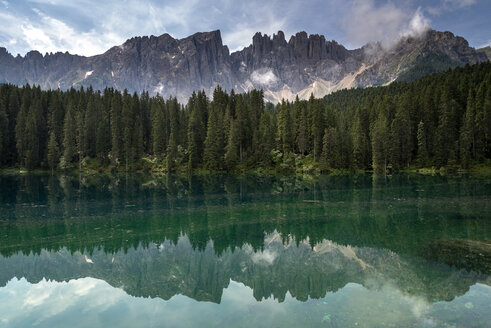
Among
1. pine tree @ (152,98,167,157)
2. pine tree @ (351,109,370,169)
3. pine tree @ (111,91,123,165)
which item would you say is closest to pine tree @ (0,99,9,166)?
pine tree @ (111,91,123,165)

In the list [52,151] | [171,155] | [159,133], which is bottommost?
[171,155]

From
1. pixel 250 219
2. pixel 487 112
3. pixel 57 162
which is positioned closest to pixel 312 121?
pixel 487 112

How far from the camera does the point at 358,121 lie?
98062mm

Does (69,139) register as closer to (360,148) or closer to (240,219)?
(360,148)

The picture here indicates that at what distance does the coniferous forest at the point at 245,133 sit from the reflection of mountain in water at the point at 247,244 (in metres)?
61.3

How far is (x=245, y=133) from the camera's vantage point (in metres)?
103

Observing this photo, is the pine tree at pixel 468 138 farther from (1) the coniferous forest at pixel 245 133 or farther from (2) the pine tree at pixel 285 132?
(2) the pine tree at pixel 285 132

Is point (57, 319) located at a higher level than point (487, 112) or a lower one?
lower

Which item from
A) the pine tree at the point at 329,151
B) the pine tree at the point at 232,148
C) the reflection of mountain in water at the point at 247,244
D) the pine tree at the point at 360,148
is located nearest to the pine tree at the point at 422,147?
the pine tree at the point at 360,148

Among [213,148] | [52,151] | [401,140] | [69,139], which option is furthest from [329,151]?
[52,151]

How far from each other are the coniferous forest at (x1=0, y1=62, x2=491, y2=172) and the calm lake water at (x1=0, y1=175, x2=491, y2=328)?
65.5 meters

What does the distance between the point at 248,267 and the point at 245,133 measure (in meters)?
88.1

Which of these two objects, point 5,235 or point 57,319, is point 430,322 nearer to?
point 57,319

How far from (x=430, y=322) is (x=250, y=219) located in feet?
59.4
